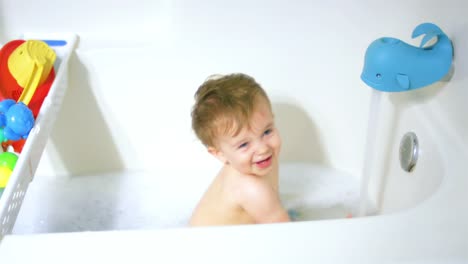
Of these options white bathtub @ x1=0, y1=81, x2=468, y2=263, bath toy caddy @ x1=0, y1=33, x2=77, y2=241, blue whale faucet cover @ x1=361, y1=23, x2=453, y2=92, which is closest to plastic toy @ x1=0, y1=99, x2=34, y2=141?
bath toy caddy @ x1=0, y1=33, x2=77, y2=241

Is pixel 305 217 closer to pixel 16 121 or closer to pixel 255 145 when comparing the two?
pixel 255 145

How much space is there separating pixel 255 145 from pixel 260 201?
131mm

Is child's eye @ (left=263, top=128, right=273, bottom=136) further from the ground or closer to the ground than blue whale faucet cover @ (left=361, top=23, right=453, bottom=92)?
closer to the ground

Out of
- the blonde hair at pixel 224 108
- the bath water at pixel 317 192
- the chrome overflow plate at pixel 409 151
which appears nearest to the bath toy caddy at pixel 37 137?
the blonde hair at pixel 224 108

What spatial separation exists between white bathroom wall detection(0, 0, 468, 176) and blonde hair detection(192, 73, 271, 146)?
0.31 meters

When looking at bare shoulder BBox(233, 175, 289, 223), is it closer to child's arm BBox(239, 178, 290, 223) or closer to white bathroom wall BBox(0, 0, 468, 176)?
child's arm BBox(239, 178, 290, 223)

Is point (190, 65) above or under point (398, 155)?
above

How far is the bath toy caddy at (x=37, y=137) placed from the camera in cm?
86

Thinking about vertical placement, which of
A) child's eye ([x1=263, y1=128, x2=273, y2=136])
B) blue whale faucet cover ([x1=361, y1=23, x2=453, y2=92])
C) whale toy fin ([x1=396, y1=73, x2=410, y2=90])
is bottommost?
child's eye ([x1=263, y1=128, x2=273, y2=136])

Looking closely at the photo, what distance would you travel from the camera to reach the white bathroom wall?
1298 millimetres

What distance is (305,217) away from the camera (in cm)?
133

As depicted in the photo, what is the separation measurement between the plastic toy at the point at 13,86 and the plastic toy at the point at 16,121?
0.28 ft

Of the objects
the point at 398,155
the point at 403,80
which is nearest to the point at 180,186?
the point at 398,155

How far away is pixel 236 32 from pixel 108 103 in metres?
0.39
